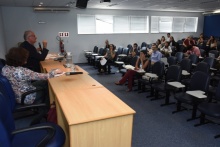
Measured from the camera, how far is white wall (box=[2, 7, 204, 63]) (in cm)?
851

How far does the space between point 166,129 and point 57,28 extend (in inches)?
302

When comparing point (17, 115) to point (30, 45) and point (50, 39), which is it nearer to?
point (30, 45)

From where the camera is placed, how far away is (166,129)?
3.28m

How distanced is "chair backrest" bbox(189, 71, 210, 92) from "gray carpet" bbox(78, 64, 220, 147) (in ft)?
2.03

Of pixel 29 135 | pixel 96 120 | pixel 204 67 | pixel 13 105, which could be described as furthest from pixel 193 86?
pixel 13 105

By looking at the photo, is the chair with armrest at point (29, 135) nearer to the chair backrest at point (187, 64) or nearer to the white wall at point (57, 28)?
the chair backrest at point (187, 64)

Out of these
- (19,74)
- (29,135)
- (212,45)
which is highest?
(212,45)

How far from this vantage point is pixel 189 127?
334 cm

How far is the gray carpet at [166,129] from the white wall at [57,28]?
613 cm

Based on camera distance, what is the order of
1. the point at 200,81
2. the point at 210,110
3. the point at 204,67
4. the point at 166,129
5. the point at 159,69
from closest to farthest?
the point at 210,110 < the point at 166,129 < the point at 200,81 < the point at 204,67 < the point at 159,69

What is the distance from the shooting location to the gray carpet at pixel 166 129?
288 cm

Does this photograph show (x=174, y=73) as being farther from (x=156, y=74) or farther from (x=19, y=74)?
(x=19, y=74)

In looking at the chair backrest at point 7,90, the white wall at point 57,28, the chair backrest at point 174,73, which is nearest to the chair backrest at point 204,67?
the chair backrest at point 174,73

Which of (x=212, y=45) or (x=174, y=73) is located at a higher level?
(x=212, y=45)
